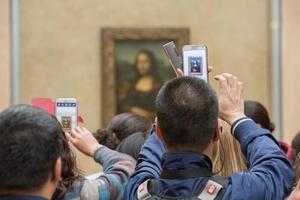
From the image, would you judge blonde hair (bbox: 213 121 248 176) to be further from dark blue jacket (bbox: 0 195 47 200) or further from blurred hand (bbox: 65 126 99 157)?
dark blue jacket (bbox: 0 195 47 200)

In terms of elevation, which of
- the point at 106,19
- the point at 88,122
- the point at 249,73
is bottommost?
the point at 88,122

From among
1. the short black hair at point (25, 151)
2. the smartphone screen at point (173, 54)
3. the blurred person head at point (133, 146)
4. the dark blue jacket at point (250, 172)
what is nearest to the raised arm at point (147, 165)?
the dark blue jacket at point (250, 172)

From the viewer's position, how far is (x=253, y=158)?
278 centimetres

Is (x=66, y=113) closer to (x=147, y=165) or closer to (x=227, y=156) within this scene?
(x=147, y=165)

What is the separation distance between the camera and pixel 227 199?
2.63 meters

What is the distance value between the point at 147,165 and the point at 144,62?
8.38 metres

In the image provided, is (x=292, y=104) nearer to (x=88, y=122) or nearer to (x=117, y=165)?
(x=88, y=122)

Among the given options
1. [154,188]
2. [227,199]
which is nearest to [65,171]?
[154,188]

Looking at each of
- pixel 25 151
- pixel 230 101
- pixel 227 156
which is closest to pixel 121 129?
pixel 227 156

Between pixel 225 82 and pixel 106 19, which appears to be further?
pixel 106 19

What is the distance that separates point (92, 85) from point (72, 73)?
0.34m

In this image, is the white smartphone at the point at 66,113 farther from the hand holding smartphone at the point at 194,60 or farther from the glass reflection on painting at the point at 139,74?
the glass reflection on painting at the point at 139,74

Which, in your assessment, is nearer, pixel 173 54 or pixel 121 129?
pixel 173 54

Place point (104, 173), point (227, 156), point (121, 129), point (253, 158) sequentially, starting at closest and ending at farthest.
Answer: point (253, 158) < point (227, 156) < point (104, 173) < point (121, 129)
